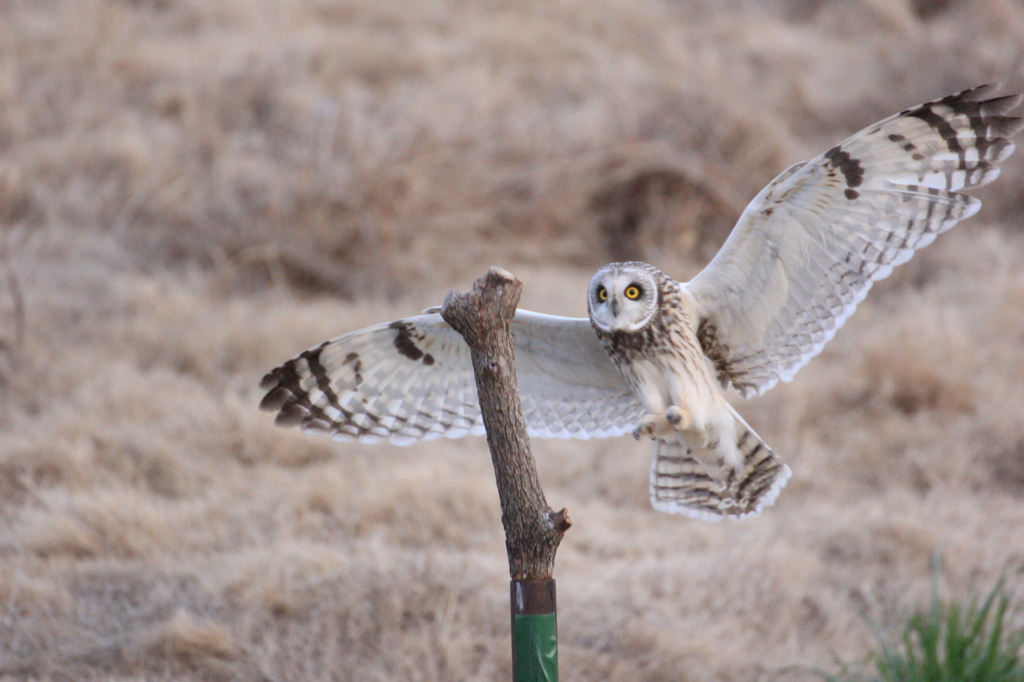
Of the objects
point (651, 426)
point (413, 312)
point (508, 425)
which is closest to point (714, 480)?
point (651, 426)

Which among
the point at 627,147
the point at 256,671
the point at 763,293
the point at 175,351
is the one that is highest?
the point at 627,147

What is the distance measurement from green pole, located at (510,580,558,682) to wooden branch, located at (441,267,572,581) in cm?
4

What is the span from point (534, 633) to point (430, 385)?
0.90 m

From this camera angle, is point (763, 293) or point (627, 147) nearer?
point (763, 293)

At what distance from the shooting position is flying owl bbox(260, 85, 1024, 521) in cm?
228

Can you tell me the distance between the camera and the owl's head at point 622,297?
7.52 ft

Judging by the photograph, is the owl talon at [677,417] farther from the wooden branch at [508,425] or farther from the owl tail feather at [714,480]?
the wooden branch at [508,425]

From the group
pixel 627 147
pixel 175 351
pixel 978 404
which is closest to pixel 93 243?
pixel 175 351

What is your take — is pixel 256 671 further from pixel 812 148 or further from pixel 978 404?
pixel 812 148

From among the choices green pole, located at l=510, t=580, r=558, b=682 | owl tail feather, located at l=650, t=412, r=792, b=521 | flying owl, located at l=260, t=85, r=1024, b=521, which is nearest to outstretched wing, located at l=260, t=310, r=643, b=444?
flying owl, located at l=260, t=85, r=1024, b=521

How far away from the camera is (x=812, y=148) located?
873cm

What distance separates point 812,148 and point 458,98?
3.56 metres

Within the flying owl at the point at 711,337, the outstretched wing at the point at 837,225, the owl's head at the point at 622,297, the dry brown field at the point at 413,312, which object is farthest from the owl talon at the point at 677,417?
the dry brown field at the point at 413,312

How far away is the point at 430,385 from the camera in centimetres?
278
